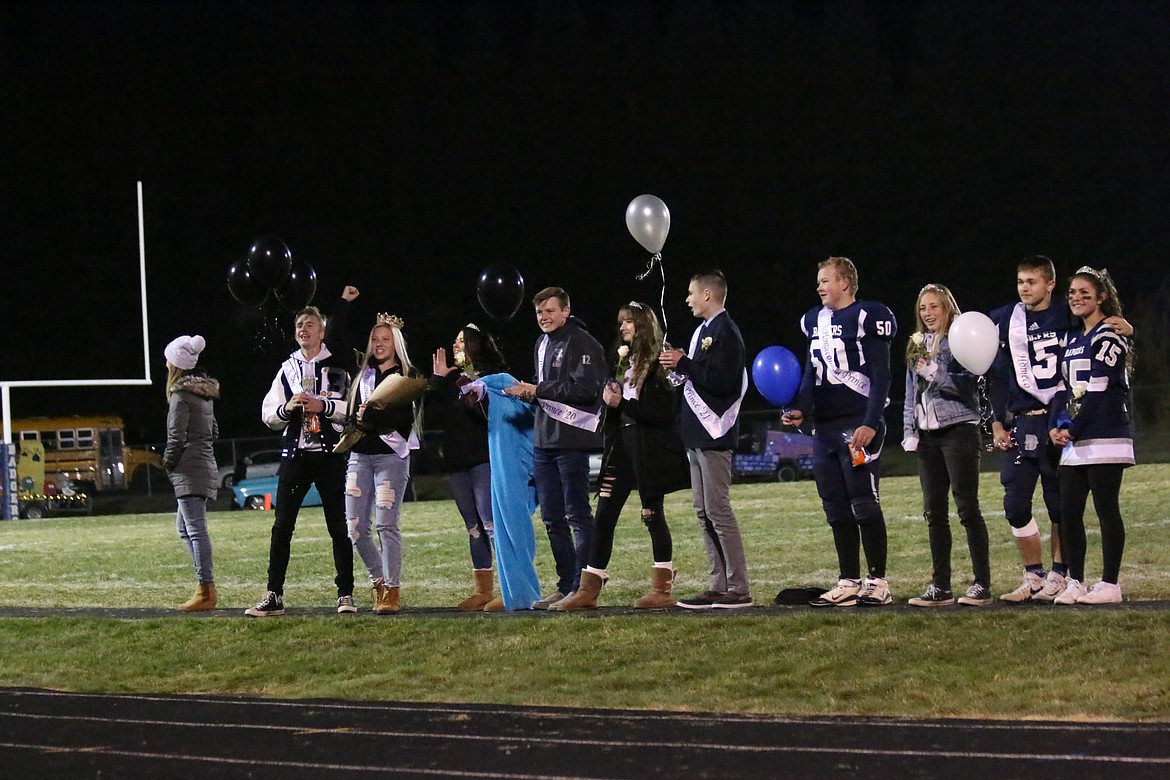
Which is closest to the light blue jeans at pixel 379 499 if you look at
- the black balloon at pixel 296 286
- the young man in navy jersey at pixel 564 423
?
the young man in navy jersey at pixel 564 423

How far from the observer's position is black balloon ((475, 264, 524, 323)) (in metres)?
10.7

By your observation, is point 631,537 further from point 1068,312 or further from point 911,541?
point 1068,312

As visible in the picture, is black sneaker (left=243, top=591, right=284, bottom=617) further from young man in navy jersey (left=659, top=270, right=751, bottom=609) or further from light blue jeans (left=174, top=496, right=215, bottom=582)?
young man in navy jersey (left=659, top=270, right=751, bottom=609)

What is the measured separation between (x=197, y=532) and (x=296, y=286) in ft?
8.85

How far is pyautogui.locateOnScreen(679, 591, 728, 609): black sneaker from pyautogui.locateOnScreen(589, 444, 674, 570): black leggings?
330 millimetres

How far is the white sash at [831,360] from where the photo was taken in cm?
849

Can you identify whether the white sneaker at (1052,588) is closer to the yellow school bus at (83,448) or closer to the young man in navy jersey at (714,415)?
the young man in navy jersey at (714,415)

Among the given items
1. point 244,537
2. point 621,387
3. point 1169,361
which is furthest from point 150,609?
point 1169,361

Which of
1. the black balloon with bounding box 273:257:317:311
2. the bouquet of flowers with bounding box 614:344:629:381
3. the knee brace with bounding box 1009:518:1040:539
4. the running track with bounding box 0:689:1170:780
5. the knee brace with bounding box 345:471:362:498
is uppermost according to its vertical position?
the black balloon with bounding box 273:257:317:311

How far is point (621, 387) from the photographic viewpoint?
30.1 ft

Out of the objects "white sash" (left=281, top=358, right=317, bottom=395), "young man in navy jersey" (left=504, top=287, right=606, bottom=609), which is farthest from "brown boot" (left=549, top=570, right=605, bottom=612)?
"white sash" (left=281, top=358, right=317, bottom=395)

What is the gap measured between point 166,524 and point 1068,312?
18.0m

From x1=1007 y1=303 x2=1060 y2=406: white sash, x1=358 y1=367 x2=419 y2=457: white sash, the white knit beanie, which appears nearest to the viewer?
x1=1007 y1=303 x2=1060 y2=406: white sash

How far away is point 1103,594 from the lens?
8141 millimetres
